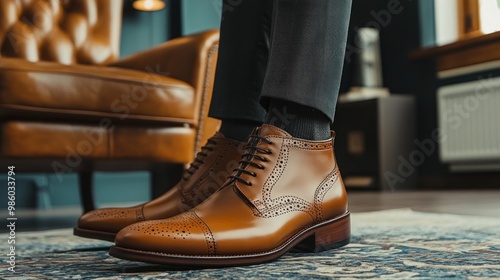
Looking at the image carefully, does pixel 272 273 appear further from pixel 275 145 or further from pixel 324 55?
pixel 324 55

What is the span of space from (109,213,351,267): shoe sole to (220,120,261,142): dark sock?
6.3 inches

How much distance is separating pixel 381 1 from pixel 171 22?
5.65 feet

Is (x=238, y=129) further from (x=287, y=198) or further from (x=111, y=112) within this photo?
(x=111, y=112)

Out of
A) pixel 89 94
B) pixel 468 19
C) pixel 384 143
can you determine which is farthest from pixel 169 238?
pixel 468 19

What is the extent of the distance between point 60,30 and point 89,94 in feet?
2.66

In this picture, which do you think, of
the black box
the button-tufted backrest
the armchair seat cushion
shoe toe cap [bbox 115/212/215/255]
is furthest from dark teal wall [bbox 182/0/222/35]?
shoe toe cap [bbox 115/212/215/255]

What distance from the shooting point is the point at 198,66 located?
60.4 inches

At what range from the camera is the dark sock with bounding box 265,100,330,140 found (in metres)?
0.68

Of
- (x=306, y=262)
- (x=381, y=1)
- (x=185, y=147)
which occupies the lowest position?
(x=306, y=262)

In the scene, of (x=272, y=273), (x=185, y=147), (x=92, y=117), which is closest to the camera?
(x=272, y=273)

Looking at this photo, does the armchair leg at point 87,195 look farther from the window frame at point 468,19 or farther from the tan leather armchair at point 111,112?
the window frame at point 468,19

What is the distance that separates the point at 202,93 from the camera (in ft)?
5.08

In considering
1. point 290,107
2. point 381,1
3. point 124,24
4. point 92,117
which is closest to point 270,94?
point 290,107

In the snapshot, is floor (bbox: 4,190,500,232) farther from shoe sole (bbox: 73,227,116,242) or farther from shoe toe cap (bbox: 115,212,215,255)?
shoe toe cap (bbox: 115,212,215,255)
